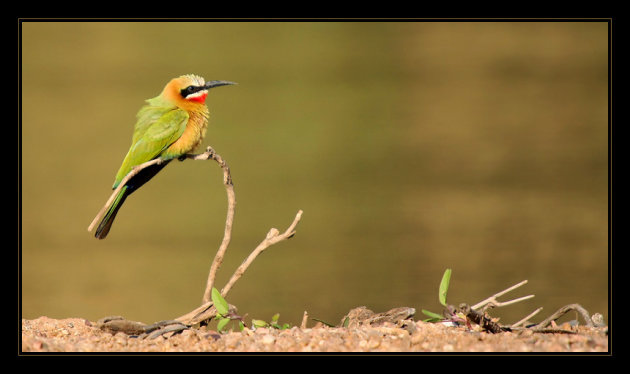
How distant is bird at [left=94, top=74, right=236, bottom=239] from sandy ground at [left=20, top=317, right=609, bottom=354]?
2.39ft

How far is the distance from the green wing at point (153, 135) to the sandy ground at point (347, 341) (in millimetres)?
832

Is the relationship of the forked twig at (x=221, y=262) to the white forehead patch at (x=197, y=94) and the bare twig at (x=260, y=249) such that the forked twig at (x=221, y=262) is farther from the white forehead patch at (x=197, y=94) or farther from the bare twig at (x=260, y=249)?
the white forehead patch at (x=197, y=94)

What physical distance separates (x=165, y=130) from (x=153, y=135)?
48 millimetres

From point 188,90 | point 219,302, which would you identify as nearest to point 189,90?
point 188,90

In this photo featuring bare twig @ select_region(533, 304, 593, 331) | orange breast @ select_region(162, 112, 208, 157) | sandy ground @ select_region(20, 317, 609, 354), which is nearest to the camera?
sandy ground @ select_region(20, 317, 609, 354)

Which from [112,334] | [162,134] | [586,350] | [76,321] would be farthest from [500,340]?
[162,134]

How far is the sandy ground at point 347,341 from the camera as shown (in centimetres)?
152

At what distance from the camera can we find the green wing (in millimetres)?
2461

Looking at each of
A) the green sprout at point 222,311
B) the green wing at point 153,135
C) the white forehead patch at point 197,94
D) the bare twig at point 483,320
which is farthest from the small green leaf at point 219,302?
the white forehead patch at point 197,94

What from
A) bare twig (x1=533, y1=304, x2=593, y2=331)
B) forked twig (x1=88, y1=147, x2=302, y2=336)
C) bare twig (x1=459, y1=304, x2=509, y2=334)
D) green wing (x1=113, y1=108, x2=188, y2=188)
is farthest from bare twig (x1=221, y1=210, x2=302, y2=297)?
green wing (x1=113, y1=108, x2=188, y2=188)

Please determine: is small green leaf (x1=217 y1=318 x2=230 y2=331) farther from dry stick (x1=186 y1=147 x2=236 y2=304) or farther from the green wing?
the green wing

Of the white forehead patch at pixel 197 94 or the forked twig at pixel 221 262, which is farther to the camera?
the white forehead patch at pixel 197 94

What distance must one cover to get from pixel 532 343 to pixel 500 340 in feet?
0.22
